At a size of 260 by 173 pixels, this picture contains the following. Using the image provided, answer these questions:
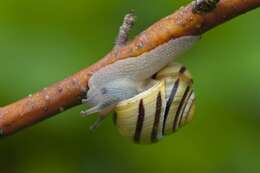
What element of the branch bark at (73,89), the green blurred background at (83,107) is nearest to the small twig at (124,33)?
the branch bark at (73,89)

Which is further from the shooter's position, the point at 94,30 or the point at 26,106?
the point at 94,30

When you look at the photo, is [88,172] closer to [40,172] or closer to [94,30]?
[40,172]

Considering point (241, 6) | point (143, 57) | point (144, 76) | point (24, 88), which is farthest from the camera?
point (24, 88)

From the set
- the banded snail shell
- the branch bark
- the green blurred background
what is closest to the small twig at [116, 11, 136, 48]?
the branch bark

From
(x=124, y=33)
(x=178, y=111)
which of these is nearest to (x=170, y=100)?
(x=178, y=111)

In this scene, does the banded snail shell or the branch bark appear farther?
the banded snail shell

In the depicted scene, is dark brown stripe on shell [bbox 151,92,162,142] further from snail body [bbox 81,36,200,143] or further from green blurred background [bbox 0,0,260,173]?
green blurred background [bbox 0,0,260,173]

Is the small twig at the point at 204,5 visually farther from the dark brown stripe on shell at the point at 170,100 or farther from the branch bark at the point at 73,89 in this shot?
the dark brown stripe on shell at the point at 170,100

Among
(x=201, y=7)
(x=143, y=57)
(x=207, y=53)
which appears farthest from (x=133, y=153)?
(x=201, y=7)
